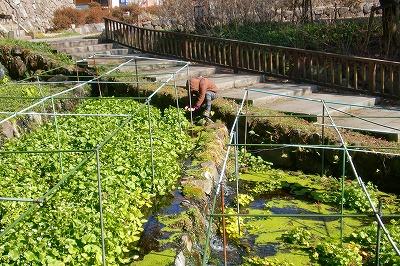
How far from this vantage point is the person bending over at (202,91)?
13.7 meters

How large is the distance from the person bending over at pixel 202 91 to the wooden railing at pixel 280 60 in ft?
12.3

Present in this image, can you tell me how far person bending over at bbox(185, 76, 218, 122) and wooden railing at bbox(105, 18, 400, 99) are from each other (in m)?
3.75

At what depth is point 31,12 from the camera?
1262 inches

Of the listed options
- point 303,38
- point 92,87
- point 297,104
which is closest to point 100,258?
point 297,104

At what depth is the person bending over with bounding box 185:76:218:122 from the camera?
13680 millimetres

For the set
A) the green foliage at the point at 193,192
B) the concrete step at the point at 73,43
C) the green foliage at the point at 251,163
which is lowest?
the green foliage at the point at 251,163

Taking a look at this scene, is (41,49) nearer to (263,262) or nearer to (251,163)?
(251,163)

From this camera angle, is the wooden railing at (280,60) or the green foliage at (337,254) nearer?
the green foliage at (337,254)

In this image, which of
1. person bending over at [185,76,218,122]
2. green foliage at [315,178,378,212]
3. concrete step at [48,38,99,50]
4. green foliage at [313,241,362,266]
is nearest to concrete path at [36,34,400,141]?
concrete step at [48,38,99,50]

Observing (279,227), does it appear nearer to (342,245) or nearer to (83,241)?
(342,245)

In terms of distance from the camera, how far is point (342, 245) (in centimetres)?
825

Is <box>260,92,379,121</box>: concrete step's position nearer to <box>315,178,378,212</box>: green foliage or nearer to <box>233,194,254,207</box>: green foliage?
<box>315,178,378,212</box>: green foliage

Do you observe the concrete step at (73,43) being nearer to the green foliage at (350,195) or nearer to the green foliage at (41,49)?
the green foliage at (41,49)

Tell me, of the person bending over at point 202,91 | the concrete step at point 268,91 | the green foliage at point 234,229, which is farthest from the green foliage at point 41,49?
the green foliage at point 234,229
